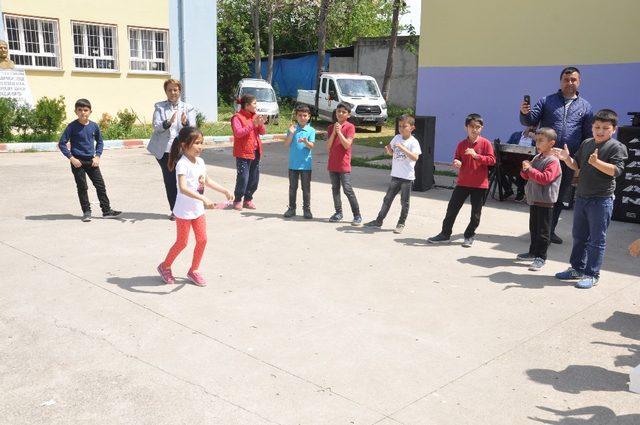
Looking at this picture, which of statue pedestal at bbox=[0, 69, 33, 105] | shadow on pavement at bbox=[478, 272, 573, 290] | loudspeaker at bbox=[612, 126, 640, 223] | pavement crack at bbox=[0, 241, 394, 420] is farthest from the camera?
statue pedestal at bbox=[0, 69, 33, 105]

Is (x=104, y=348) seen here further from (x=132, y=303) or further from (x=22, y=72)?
(x=22, y=72)

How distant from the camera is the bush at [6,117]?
606 inches

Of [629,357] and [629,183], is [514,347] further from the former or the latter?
[629,183]

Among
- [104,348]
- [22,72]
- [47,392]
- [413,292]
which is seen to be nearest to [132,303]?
[104,348]

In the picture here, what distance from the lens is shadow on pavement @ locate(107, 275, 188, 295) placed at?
5.52 meters

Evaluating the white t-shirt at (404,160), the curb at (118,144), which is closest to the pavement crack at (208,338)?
the white t-shirt at (404,160)

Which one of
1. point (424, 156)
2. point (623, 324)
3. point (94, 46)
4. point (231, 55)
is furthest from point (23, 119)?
point (231, 55)

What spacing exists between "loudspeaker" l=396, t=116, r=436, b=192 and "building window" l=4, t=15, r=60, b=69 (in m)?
13.4

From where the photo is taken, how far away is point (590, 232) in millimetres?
5855

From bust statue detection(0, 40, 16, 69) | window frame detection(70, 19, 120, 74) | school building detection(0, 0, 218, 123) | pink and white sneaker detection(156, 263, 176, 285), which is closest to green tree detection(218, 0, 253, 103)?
school building detection(0, 0, 218, 123)

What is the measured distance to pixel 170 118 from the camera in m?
8.16

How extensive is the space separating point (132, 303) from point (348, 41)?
1432 inches

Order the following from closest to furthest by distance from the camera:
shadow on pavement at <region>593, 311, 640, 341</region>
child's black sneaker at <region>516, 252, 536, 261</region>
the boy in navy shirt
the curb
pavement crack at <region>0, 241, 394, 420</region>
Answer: pavement crack at <region>0, 241, 394, 420</region>
shadow on pavement at <region>593, 311, 640, 341</region>
child's black sneaker at <region>516, 252, 536, 261</region>
the boy in navy shirt
the curb

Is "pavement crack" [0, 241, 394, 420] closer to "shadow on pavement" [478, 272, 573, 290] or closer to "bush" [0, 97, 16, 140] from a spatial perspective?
"shadow on pavement" [478, 272, 573, 290]
